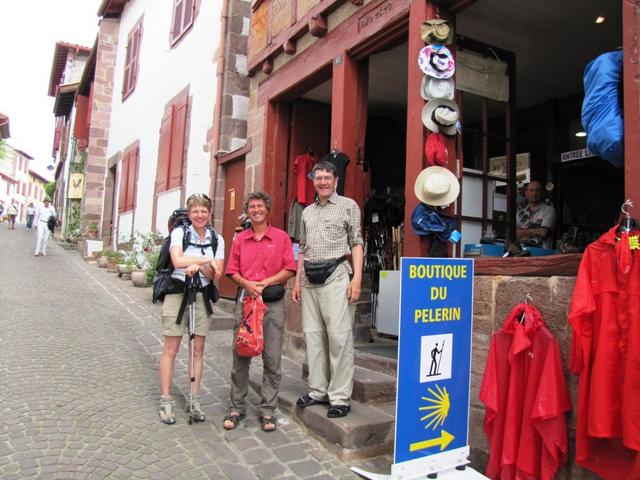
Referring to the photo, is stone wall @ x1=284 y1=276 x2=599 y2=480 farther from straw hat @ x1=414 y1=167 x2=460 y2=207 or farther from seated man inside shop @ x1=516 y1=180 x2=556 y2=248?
seated man inside shop @ x1=516 y1=180 x2=556 y2=248

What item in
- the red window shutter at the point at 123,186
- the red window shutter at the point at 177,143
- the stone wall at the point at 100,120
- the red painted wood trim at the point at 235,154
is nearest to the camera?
the red painted wood trim at the point at 235,154

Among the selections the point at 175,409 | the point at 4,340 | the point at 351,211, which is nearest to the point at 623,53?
the point at 351,211

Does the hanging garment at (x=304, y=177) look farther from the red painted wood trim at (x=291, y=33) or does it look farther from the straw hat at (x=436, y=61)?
the straw hat at (x=436, y=61)

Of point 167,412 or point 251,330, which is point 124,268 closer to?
point 167,412

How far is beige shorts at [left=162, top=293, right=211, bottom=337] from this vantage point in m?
3.78

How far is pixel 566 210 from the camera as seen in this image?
7.29 m

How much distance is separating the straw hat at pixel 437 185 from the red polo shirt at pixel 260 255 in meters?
1.17

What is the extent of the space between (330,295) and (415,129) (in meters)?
1.66

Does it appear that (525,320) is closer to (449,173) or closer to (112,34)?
(449,173)

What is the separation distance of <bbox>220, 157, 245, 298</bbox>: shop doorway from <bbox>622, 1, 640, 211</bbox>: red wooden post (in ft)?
19.3

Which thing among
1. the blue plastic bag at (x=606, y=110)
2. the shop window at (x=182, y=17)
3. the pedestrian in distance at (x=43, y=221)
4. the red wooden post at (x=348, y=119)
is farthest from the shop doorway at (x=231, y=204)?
the pedestrian in distance at (x=43, y=221)

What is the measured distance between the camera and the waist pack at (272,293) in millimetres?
3766

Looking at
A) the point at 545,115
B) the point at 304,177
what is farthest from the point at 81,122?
the point at 545,115

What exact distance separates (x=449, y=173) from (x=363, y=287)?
72.5 inches
